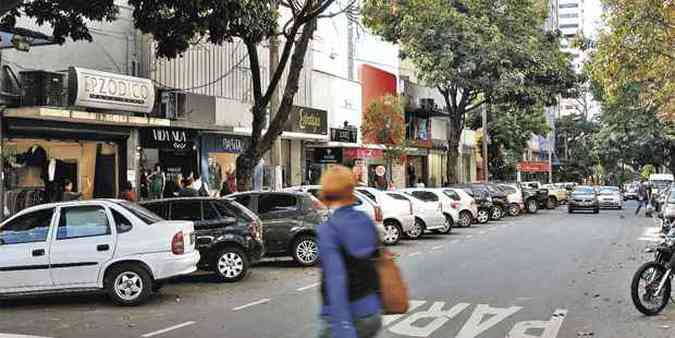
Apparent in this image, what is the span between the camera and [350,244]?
4.57 metres

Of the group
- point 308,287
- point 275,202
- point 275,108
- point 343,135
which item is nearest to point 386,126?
point 343,135

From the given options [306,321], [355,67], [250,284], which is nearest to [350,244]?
[306,321]

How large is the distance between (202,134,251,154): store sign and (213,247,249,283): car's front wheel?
9992mm

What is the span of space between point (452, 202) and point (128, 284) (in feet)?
49.7

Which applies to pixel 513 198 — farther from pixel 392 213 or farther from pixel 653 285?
pixel 653 285

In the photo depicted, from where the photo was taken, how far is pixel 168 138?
68.9ft

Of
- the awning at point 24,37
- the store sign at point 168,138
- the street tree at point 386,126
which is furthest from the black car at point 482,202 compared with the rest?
the awning at point 24,37

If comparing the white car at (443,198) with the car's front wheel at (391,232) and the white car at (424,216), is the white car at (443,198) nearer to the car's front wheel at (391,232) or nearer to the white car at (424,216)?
the white car at (424,216)

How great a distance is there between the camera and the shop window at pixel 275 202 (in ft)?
51.8

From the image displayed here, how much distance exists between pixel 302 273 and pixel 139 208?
4.24m

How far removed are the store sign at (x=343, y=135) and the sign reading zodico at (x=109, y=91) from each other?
12704 millimetres

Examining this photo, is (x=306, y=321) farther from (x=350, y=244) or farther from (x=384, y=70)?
(x=384, y=70)

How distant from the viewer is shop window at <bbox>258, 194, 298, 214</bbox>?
51.8 ft

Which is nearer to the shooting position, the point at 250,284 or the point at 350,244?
the point at 350,244
